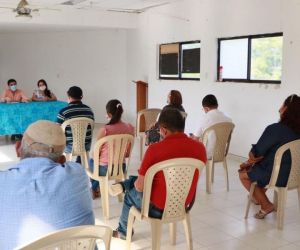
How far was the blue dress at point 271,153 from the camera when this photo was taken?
135 inches

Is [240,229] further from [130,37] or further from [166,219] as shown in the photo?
[130,37]

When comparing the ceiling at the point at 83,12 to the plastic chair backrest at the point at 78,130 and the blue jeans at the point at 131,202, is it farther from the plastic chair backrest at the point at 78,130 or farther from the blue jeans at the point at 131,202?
the blue jeans at the point at 131,202

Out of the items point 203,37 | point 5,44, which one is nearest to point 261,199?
point 203,37

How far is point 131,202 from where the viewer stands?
2.96m

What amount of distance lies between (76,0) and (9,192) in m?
6.38

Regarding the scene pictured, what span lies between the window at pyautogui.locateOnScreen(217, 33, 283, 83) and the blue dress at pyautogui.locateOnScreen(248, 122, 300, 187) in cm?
223

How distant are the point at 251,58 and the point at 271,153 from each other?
111 inches

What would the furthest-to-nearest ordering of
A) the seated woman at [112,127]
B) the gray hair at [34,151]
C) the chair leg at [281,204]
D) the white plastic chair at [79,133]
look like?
the white plastic chair at [79,133] < the seated woman at [112,127] < the chair leg at [281,204] < the gray hair at [34,151]

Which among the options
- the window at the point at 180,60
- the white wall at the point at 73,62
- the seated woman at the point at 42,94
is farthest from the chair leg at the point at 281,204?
the white wall at the point at 73,62

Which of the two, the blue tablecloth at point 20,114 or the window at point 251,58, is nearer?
the window at point 251,58

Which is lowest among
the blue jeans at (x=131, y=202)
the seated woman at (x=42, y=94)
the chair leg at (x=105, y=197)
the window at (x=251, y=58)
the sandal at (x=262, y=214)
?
the sandal at (x=262, y=214)

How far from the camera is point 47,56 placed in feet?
35.5

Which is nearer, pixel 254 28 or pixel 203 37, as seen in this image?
pixel 254 28

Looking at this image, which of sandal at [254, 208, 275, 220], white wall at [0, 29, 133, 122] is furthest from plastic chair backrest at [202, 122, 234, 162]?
white wall at [0, 29, 133, 122]
